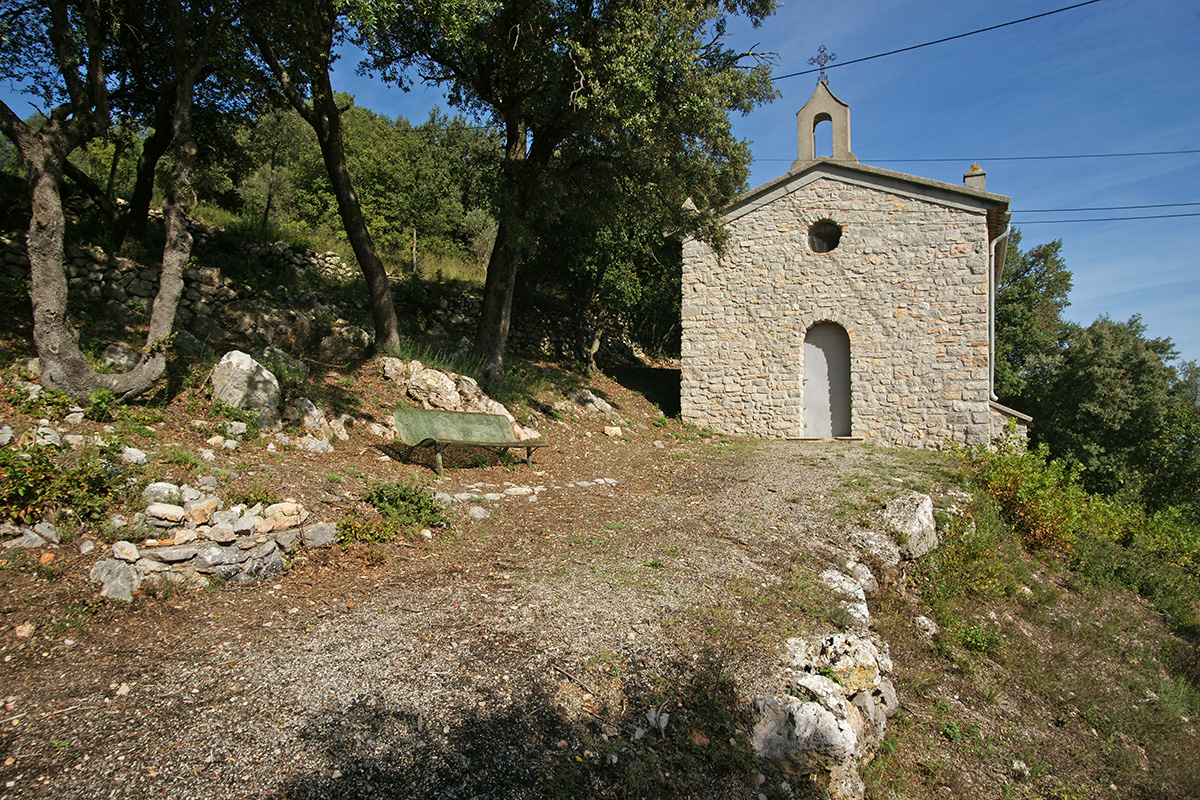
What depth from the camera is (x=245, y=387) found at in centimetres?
704

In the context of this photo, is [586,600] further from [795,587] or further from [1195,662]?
[1195,662]

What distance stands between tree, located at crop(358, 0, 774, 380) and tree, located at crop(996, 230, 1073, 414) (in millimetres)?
18495

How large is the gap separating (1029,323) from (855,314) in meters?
18.0

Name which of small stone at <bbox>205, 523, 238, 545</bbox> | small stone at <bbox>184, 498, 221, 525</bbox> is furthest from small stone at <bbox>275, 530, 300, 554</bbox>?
small stone at <bbox>184, 498, 221, 525</bbox>

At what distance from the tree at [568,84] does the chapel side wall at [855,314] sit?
317 centimetres

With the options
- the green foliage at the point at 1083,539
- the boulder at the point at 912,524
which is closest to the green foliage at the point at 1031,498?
the green foliage at the point at 1083,539

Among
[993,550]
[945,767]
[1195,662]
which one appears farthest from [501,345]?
[1195,662]

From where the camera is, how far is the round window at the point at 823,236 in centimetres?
1416

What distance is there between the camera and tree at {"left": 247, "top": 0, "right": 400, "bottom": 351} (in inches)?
319

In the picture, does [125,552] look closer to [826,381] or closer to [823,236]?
[826,381]

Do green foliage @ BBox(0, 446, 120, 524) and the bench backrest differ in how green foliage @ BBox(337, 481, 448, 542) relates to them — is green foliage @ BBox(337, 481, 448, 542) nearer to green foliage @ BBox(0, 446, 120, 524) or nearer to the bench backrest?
the bench backrest

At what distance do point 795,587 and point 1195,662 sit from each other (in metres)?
6.19

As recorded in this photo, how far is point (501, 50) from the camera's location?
9.50 meters

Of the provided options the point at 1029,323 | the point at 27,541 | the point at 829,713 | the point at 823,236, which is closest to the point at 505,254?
the point at 823,236
